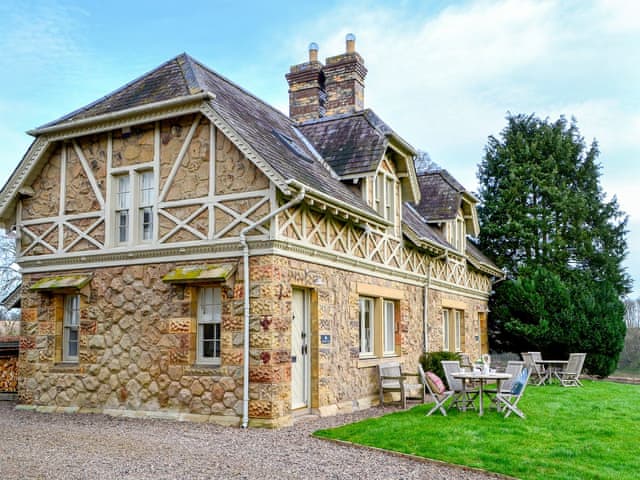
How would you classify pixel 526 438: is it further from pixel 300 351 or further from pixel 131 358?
pixel 131 358

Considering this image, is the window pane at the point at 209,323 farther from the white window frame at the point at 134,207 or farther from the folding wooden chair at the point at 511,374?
the folding wooden chair at the point at 511,374

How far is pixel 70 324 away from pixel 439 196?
40.2 feet

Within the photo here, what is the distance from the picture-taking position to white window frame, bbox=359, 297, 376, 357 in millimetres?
14852

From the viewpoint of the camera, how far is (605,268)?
2595 cm

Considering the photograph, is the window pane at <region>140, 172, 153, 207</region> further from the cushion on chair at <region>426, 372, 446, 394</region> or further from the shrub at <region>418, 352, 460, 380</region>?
the shrub at <region>418, 352, 460, 380</region>

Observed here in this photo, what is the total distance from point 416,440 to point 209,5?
7.50m

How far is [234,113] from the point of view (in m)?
12.8

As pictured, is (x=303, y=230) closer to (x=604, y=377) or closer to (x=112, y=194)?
(x=112, y=194)

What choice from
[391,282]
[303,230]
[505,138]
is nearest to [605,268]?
[505,138]

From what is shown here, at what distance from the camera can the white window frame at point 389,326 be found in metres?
16.0

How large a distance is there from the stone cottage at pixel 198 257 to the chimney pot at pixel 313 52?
4.07m

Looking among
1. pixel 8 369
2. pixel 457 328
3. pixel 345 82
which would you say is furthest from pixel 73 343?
pixel 457 328

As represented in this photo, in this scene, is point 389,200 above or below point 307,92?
below

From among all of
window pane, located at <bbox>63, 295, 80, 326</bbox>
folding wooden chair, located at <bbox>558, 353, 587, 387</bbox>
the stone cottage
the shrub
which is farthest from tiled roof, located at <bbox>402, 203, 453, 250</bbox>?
window pane, located at <bbox>63, 295, 80, 326</bbox>
